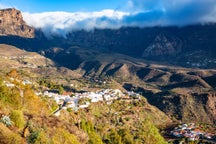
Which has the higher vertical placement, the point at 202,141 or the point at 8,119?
the point at 8,119

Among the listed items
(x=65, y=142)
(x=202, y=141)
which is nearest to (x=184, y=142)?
(x=202, y=141)

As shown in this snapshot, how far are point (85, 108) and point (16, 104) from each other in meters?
55.0

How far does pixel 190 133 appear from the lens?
13425 cm

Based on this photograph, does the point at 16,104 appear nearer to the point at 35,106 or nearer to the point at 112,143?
the point at 35,106

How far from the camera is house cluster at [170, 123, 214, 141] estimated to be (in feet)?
423

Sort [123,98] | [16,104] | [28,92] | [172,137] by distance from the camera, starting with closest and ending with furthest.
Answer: [16,104], [28,92], [172,137], [123,98]

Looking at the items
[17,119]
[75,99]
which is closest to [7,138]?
[17,119]

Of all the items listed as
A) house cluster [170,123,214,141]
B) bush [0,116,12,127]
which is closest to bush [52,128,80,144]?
bush [0,116,12,127]

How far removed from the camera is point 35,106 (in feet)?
237

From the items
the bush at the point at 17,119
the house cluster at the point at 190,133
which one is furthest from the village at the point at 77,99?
the bush at the point at 17,119

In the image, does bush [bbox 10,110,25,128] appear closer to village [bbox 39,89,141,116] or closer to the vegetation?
the vegetation

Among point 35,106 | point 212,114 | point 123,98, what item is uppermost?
point 35,106

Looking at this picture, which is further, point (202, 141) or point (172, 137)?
point (172, 137)

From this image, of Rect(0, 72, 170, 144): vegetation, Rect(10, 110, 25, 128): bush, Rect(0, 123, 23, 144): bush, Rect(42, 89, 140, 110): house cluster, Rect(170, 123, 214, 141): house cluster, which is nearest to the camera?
Rect(0, 123, 23, 144): bush
